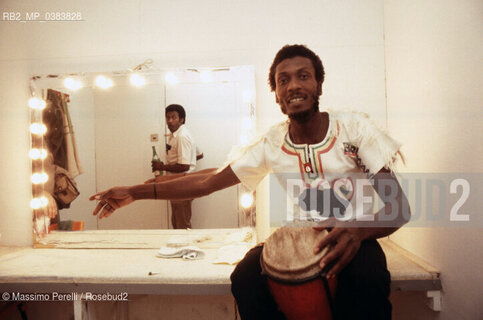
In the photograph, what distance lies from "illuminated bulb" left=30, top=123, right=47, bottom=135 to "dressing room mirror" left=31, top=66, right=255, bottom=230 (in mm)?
30

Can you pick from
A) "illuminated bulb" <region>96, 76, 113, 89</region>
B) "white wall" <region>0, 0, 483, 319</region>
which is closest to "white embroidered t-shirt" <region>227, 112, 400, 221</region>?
"white wall" <region>0, 0, 483, 319</region>

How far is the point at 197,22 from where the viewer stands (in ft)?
6.20

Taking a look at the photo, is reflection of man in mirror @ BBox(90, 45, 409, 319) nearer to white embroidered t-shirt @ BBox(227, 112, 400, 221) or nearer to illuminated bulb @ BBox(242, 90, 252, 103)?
white embroidered t-shirt @ BBox(227, 112, 400, 221)

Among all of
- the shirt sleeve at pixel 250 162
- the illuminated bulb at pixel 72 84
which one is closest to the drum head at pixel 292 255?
the shirt sleeve at pixel 250 162

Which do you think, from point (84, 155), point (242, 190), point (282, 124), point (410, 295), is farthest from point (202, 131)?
point (410, 295)

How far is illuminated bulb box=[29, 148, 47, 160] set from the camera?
1.97 m

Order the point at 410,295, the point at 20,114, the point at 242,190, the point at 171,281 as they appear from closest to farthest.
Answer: the point at 171,281 < the point at 410,295 < the point at 242,190 < the point at 20,114

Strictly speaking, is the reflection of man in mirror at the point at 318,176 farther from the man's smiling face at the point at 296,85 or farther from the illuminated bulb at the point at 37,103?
the illuminated bulb at the point at 37,103

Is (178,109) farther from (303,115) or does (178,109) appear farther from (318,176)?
(318,176)

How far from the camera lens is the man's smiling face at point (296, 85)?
1220mm

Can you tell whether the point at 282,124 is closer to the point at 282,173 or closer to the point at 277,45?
the point at 282,173

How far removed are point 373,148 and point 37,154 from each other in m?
1.96

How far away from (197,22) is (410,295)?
1908 millimetres

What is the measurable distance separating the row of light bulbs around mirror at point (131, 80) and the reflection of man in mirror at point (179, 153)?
166mm
